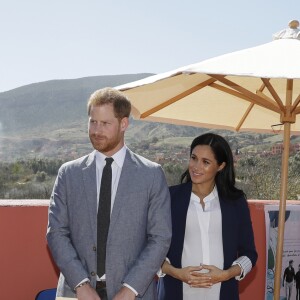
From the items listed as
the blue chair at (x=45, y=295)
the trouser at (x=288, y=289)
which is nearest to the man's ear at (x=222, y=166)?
the blue chair at (x=45, y=295)

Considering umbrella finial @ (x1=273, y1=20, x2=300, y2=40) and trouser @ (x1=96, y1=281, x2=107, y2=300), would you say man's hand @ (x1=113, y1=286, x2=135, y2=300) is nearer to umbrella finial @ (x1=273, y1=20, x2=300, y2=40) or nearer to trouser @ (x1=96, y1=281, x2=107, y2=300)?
trouser @ (x1=96, y1=281, x2=107, y2=300)

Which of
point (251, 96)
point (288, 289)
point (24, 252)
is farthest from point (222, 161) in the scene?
point (288, 289)

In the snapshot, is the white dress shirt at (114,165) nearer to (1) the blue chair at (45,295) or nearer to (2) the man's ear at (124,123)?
(2) the man's ear at (124,123)

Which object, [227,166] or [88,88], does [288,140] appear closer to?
[227,166]

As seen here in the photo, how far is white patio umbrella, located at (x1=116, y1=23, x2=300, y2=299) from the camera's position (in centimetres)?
301

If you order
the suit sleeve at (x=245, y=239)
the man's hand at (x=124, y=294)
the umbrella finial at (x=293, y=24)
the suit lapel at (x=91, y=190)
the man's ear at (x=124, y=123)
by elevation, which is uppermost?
the umbrella finial at (x=293, y=24)

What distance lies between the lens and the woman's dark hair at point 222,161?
3193 millimetres

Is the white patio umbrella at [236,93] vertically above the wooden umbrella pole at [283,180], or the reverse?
the white patio umbrella at [236,93]

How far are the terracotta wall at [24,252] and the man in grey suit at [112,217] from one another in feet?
5.68

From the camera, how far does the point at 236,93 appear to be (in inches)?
153

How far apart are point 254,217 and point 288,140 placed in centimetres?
107

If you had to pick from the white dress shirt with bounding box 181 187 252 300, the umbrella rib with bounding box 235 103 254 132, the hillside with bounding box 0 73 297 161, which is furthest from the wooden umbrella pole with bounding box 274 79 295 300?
the hillside with bounding box 0 73 297 161

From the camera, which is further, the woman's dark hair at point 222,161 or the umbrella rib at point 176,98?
the umbrella rib at point 176,98

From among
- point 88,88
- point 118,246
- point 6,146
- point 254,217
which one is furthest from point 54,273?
point 88,88
